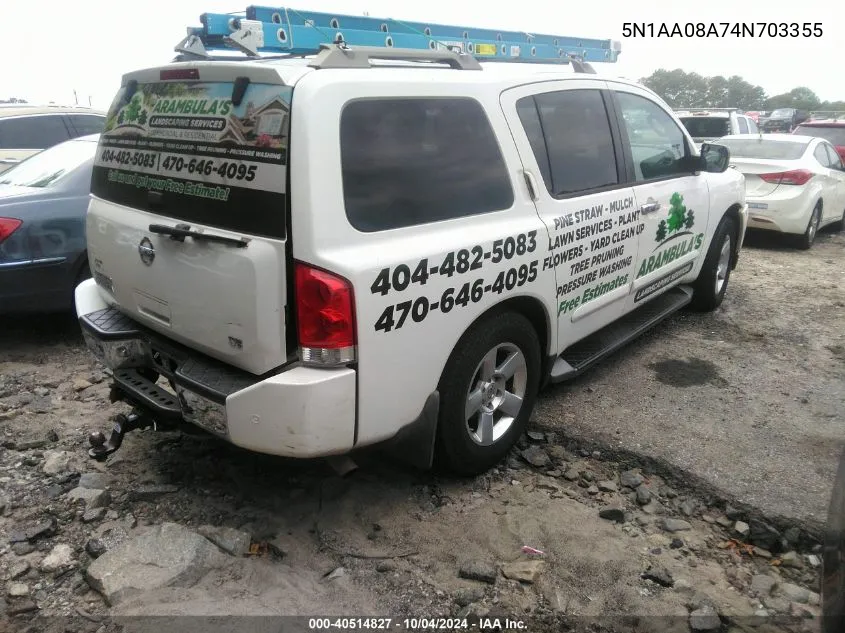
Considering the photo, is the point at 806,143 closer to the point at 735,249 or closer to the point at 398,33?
the point at 735,249

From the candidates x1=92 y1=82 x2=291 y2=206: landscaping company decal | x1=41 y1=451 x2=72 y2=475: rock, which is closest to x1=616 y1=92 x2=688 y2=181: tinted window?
x1=92 y1=82 x2=291 y2=206: landscaping company decal

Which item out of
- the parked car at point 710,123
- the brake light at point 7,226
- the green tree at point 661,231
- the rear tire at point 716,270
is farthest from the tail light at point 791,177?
the brake light at point 7,226

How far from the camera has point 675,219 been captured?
4.42 metres

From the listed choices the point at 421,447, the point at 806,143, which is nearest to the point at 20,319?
the point at 421,447

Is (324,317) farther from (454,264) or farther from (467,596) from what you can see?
(467,596)

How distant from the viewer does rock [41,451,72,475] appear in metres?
3.26

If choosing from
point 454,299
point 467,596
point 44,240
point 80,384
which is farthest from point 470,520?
point 44,240

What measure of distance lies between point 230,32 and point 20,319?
333 cm

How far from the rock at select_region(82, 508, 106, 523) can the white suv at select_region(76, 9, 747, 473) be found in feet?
1.60

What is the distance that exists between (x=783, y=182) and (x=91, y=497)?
8.22 metres

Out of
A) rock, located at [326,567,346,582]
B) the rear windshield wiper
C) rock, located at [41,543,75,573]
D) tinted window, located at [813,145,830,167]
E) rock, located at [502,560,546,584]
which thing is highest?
tinted window, located at [813,145,830,167]

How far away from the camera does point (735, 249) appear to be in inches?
228

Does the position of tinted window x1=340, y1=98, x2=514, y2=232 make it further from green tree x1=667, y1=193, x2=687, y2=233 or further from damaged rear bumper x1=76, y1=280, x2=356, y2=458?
green tree x1=667, y1=193, x2=687, y2=233

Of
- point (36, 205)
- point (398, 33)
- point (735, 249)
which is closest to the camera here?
point (398, 33)
